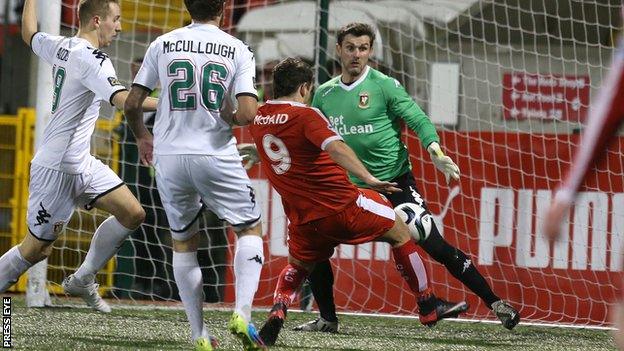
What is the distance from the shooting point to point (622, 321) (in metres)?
3.53

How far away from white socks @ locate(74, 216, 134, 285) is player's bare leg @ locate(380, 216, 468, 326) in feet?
4.95

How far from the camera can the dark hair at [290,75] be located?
21.1 ft

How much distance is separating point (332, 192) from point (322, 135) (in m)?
0.48

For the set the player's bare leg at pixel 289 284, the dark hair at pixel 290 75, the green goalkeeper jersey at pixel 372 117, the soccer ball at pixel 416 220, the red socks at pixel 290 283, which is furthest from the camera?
the green goalkeeper jersey at pixel 372 117

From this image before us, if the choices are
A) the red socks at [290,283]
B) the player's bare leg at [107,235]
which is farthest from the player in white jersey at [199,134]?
the player's bare leg at [107,235]

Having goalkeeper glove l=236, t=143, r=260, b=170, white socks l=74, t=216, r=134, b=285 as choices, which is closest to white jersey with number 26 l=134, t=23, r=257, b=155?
goalkeeper glove l=236, t=143, r=260, b=170

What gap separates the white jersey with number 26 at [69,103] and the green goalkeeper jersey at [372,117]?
1.57m

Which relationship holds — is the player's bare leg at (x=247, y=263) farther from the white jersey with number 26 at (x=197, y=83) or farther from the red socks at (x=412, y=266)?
the red socks at (x=412, y=266)

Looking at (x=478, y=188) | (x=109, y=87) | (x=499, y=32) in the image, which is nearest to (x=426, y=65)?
(x=499, y=32)

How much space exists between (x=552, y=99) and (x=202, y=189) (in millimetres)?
4395

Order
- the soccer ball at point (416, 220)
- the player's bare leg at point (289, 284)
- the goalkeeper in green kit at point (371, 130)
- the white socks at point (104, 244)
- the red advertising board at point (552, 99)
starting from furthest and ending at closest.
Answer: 1. the red advertising board at point (552, 99)
2. the goalkeeper in green kit at point (371, 130)
3. the soccer ball at point (416, 220)
4. the white socks at point (104, 244)
5. the player's bare leg at point (289, 284)

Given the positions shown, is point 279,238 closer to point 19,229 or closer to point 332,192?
point 19,229

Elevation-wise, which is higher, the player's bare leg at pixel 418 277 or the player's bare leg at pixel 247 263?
the player's bare leg at pixel 247 263

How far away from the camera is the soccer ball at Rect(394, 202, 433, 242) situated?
7.52 metres
